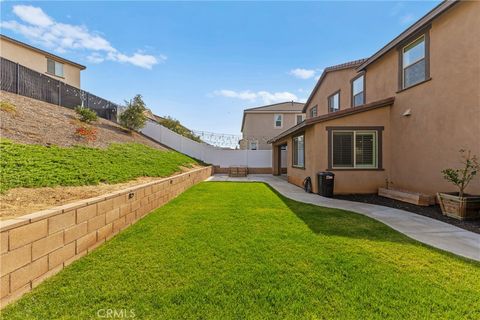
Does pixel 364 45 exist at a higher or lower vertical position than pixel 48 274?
higher

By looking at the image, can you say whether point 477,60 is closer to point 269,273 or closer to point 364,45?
point 269,273

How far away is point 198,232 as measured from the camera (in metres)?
4.71

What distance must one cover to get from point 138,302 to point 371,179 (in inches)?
372

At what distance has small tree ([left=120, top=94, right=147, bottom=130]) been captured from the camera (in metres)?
17.3

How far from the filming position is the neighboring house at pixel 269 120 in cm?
2530

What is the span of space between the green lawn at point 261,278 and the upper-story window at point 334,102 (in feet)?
36.8

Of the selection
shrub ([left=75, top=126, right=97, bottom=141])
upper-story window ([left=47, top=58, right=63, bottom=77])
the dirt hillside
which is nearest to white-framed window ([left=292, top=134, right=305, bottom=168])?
the dirt hillside

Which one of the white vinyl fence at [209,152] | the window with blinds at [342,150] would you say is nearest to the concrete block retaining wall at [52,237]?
the window with blinds at [342,150]

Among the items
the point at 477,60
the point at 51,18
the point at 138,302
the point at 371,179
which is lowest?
the point at 138,302

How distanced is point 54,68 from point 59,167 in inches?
780

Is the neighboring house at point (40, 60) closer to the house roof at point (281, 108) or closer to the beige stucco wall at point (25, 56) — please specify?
the beige stucco wall at point (25, 56)

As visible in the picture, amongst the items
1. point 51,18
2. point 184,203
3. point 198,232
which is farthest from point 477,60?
point 51,18

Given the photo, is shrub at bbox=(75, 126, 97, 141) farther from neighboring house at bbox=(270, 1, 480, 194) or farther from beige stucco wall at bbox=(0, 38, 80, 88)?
beige stucco wall at bbox=(0, 38, 80, 88)

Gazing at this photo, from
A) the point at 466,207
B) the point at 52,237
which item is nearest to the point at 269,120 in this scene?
the point at 466,207
